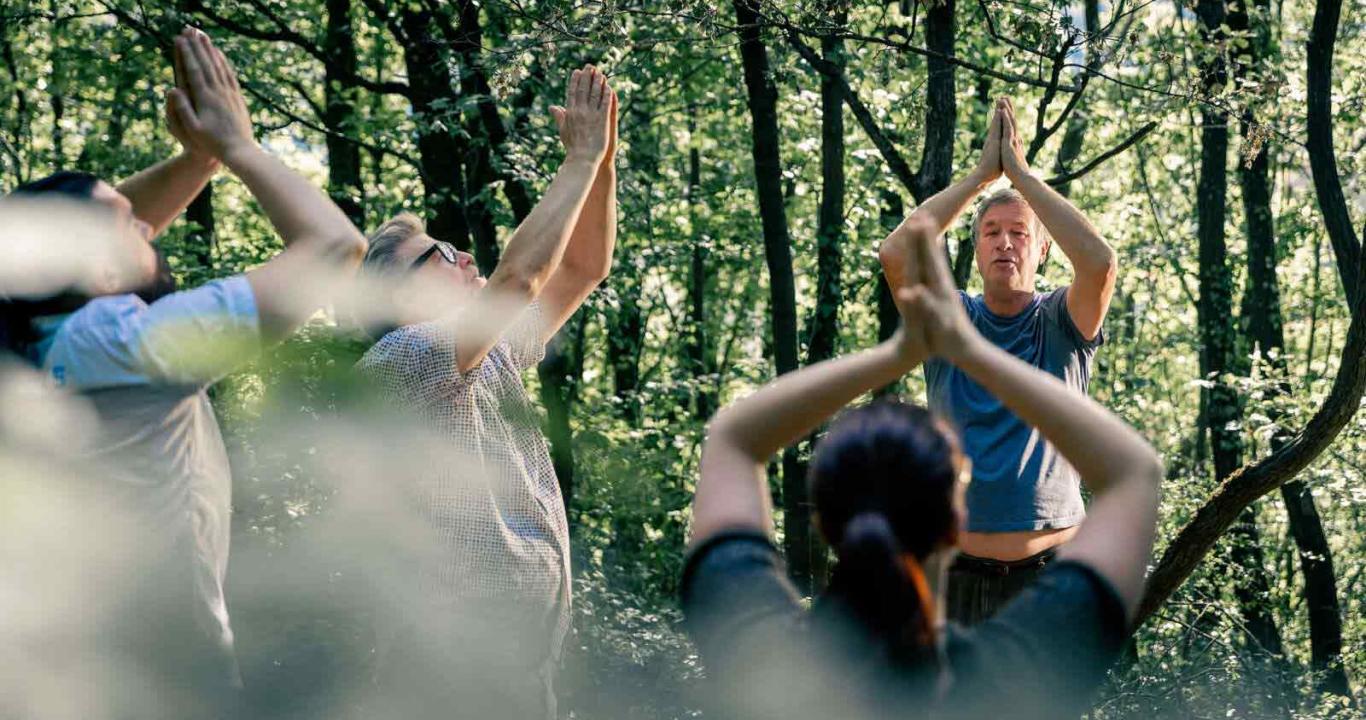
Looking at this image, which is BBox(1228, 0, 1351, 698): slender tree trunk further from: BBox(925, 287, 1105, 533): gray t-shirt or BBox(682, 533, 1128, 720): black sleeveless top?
BBox(682, 533, 1128, 720): black sleeveless top

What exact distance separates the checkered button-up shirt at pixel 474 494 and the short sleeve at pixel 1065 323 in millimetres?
1850

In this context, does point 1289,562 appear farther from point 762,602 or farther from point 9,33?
point 762,602

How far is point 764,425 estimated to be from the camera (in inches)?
72.9

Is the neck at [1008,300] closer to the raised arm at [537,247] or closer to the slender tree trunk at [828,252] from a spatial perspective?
the raised arm at [537,247]

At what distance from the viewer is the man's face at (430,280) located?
3211 millimetres

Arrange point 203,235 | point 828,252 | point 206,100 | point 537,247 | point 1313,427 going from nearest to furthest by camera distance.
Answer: point 206,100
point 537,247
point 1313,427
point 828,252
point 203,235

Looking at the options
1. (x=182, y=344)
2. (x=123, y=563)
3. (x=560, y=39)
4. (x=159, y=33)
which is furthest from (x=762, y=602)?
(x=159, y=33)

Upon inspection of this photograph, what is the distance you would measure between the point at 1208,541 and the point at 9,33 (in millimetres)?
10777

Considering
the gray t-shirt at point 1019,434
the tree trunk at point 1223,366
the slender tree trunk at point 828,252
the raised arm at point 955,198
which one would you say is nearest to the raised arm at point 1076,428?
the raised arm at point 955,198

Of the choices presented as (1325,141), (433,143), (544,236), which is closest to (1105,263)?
(544,236)

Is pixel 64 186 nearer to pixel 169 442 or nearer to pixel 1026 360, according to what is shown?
pixel 169 442

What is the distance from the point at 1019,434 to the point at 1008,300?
0.50 metres

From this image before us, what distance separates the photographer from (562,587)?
10.2 feet

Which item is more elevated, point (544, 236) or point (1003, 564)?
point (544, 236)
